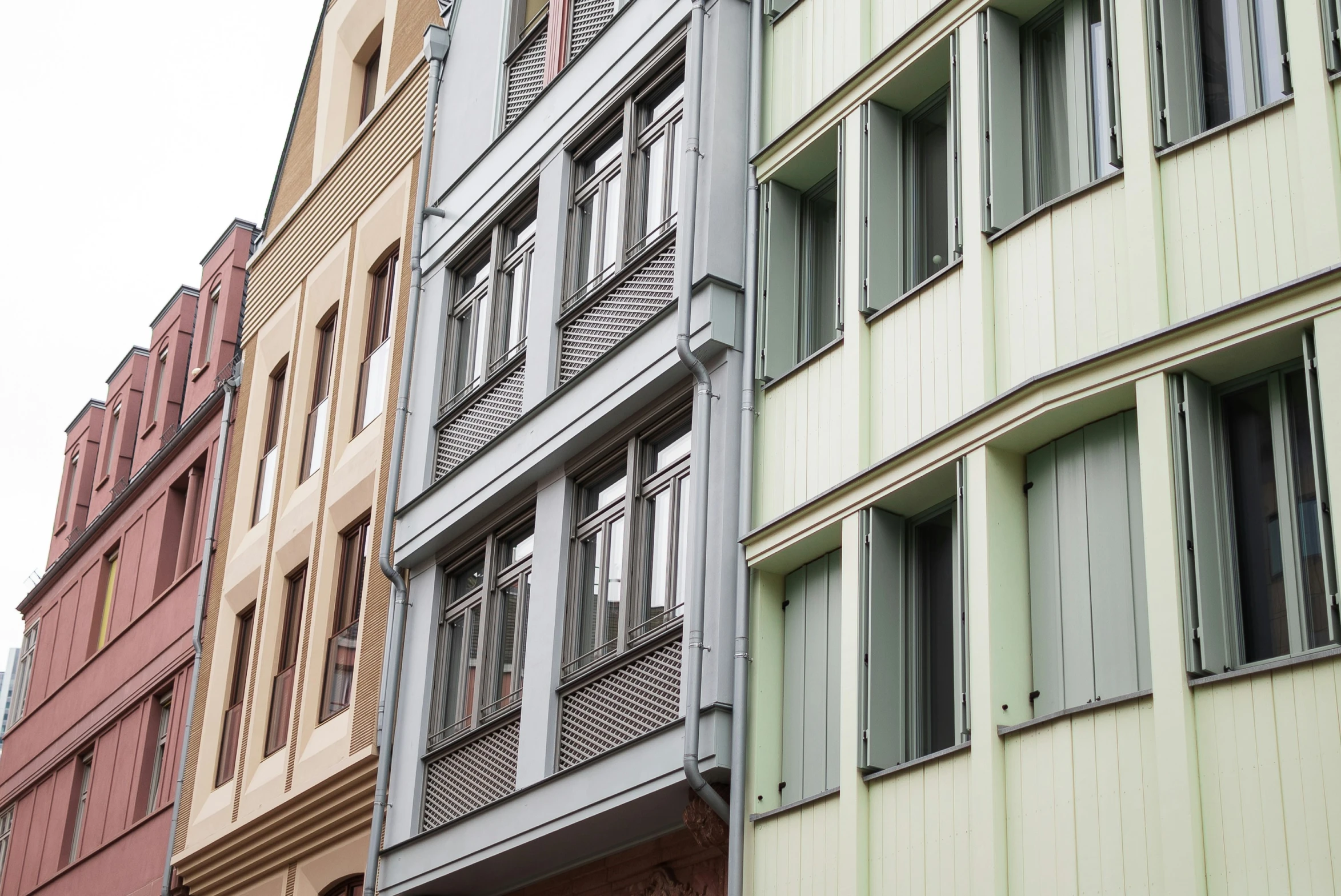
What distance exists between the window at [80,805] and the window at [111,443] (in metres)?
5.80

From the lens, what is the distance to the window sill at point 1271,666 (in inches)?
360

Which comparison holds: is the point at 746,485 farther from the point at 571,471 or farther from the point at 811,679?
the point at 571,471

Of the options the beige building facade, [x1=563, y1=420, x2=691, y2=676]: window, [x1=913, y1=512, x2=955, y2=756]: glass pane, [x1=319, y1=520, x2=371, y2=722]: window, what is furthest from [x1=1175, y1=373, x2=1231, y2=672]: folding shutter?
[x1=319, y1=520, x2=371, y2=722]: window

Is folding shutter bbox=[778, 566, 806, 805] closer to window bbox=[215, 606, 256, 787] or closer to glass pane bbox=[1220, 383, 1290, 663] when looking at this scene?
glass pane bbox=[1220, 383, 1290, 663]

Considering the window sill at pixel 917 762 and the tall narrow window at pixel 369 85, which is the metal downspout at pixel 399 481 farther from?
the window sill at pixel 917 762

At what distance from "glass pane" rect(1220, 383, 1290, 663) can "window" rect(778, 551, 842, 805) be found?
3547 mm

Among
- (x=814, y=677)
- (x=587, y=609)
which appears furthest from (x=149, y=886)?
(x=814, y=677)

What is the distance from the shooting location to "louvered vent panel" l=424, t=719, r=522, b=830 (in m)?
16.4

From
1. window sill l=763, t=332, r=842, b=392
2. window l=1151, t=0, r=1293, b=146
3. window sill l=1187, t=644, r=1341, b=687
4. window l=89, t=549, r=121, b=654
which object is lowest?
window sill l=1187, t=644, r=1341, b=687

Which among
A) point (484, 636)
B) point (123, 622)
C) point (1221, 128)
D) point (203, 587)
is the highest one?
point (123, 622)

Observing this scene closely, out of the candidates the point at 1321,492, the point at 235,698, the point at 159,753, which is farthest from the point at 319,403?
the point at 1321,492

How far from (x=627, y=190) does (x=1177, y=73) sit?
6804mm

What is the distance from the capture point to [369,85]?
2609 cm

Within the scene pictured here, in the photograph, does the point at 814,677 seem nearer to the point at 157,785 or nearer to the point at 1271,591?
the point at 1271,591
